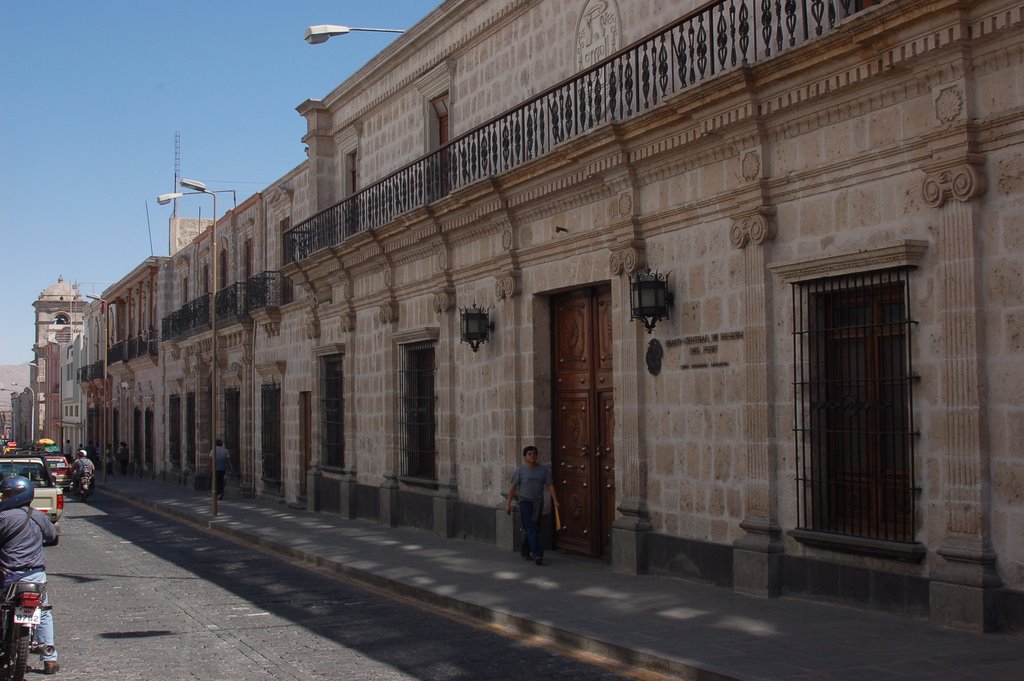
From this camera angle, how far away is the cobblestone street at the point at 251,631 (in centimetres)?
815

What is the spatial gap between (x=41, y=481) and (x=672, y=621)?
14.2 metres

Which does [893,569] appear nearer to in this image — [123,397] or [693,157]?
[693,157]

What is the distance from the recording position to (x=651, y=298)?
11594mm

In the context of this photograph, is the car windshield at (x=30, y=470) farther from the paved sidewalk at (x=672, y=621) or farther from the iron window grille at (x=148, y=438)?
the iron window grille at (x=148, y=438)

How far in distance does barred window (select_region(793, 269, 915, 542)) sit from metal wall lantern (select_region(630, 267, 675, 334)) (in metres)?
1.86

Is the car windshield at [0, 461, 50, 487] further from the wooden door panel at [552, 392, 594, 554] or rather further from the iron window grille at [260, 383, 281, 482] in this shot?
the wooden door panel at [552, 392, 594, 554]

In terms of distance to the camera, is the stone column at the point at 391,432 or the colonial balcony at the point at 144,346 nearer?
the stone column at the point at 391,432

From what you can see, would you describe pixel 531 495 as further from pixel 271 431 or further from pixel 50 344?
pixel 50 344

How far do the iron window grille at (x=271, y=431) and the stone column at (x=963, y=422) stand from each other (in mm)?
20119

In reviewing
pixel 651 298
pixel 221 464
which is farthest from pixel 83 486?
pixel 651 298

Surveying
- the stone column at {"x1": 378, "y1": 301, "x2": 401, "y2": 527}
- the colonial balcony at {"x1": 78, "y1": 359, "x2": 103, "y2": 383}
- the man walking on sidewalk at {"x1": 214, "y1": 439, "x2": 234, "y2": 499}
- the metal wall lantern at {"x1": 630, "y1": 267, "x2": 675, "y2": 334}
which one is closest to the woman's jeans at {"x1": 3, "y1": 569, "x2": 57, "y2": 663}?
the metal wall lantern at {"x1": 630, "y1": 267, "x2": 675, "y2": 334}

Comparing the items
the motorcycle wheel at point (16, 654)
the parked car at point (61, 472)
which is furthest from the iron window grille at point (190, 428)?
the motorcycle wheel at point (16, 654)

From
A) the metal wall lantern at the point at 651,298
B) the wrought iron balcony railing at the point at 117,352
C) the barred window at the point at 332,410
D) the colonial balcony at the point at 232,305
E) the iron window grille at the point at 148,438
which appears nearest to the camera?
the metal wall lantern at the point at 651,298

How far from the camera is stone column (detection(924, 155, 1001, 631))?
803cm
